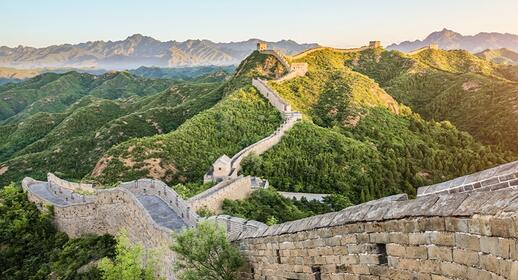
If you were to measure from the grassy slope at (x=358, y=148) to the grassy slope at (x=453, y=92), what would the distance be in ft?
33.4

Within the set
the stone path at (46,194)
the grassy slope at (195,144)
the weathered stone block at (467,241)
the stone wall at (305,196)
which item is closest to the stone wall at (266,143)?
the grassy slope at (195,144)

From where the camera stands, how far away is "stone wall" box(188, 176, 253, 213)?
2848 cm

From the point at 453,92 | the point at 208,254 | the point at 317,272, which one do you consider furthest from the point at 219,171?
the point at 453,92

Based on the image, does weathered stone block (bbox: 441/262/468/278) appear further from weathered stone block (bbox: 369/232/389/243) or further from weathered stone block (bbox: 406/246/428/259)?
weathered stone block (bbox: 369/232/389/243)

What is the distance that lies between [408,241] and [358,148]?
4822 cm

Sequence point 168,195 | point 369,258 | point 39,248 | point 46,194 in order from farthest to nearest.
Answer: point 46,194 → point 39,248 → point 168,195 → point 369,258

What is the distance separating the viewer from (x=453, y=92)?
93875 millimetres

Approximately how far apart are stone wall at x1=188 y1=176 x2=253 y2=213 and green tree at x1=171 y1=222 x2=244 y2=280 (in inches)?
551

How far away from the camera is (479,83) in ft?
306

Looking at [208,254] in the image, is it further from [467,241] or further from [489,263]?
[489,263]

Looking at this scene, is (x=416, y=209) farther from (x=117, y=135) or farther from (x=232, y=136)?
(x=117, y=135)

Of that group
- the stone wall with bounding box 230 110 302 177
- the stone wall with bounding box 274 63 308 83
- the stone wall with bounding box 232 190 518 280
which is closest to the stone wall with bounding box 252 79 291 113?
the stone wall with bounding box 230 110 302 177

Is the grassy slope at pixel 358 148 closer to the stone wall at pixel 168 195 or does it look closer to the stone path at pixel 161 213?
the stone wall at pixel 168 195

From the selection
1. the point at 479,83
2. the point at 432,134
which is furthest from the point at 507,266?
the point at 479,83
